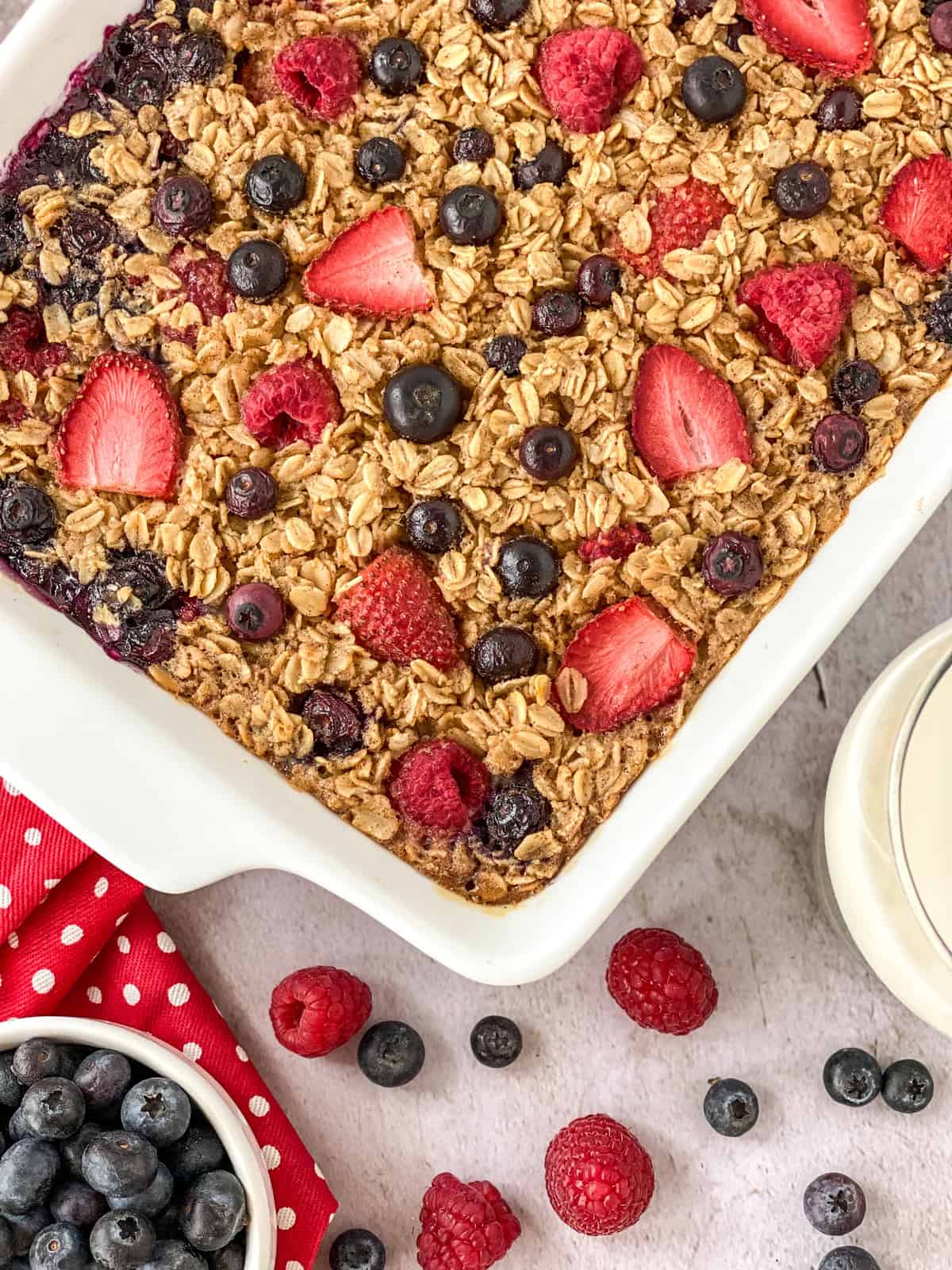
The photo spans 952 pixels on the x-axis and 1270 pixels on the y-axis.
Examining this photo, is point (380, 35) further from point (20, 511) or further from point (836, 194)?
point (20, 511)

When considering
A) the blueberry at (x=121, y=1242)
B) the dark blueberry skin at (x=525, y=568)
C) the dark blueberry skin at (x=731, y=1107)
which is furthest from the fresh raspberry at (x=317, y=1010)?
the dark blueberry skin at (x=525, y=568)

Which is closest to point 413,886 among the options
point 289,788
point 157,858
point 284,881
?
point 289,788

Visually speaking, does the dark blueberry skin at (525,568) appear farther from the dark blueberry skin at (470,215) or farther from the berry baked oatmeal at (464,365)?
the dark blueberry skin at (470,215)

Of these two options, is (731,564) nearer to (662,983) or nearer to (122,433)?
(662,983)

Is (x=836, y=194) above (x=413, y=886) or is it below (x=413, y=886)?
above

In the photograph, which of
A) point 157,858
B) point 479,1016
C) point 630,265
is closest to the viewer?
point 157,858

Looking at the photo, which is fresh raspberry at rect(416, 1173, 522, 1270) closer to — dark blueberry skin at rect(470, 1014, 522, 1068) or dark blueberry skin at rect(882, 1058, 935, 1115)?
dark blueberry skin at rect(470, 1014, 522, 1068)
